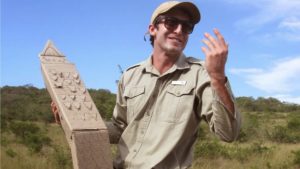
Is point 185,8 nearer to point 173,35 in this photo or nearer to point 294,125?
point 173,35

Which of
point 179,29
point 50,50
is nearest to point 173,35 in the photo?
point 179,29

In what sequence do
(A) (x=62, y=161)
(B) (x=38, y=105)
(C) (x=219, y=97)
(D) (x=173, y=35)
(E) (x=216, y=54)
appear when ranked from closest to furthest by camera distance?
(E) (x=216, y=54), (C) (x=219, y=97), (D) (x=173, y=35), (A) (x=62, y=161), (B) (x=38, y=105)

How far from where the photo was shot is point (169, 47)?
3107 millimetres

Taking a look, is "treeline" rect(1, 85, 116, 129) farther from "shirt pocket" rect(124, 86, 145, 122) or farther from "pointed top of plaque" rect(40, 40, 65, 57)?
"shirt pocket" rect(124, 86, 145, 122)

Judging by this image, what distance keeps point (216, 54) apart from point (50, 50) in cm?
147

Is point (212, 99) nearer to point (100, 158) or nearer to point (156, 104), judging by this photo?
point (156, 104)

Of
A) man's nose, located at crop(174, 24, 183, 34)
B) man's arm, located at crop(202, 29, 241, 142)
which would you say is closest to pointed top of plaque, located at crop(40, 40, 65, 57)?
man's nose, located at crop(174, 24, 183, 34)

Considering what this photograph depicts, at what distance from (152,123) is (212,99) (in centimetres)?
55

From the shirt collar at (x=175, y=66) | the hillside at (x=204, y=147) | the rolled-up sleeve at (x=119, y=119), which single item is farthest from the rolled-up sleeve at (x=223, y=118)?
the hillside at (x=204, y=147)

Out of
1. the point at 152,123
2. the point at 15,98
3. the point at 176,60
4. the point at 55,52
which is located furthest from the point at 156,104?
the point at 15,98

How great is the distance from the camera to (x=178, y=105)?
2990 mm

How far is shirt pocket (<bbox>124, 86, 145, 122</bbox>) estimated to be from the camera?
10.6ft

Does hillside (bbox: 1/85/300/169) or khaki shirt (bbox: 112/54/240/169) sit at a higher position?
khaki shirt (bbox: 112/54/240/169)

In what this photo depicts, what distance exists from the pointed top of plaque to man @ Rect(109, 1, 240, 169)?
57cm
